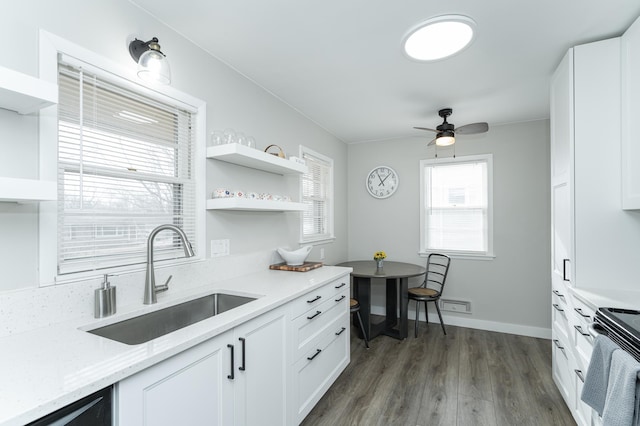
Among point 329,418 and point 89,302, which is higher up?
point 89,302

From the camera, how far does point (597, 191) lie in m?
1.94

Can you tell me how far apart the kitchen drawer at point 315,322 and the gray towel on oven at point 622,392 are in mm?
1471

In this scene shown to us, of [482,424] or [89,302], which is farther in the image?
[482,424]

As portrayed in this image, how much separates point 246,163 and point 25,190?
4.63ft

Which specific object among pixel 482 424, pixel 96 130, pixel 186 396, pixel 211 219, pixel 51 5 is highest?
pixel 51 5

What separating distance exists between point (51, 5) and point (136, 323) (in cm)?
147

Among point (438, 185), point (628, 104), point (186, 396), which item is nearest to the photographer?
point (186, 396)

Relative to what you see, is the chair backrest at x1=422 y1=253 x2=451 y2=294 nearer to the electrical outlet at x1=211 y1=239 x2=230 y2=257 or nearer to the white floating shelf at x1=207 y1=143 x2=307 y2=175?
the white floating shelf at x1=207 y1=143 x2=307 y2=175

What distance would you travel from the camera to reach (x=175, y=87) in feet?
6.17

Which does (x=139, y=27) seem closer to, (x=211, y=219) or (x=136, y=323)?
(x=211, y=219)

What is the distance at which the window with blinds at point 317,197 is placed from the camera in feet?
11.5

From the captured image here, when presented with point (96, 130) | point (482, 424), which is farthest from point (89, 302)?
point (482, 424)

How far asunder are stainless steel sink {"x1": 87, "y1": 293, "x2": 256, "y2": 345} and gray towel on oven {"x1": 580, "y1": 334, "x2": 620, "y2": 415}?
67.7 inches

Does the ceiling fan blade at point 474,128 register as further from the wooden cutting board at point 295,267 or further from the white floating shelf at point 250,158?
the wooden cutting board at point 295,267
